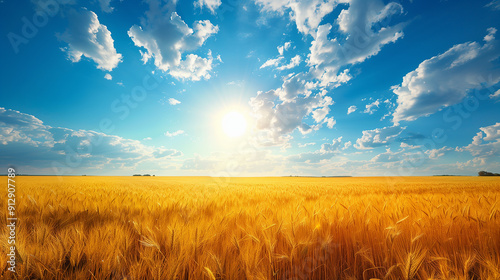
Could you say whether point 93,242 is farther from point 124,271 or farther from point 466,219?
point 466,219

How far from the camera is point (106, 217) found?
7.55 ft

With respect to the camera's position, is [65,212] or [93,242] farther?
[65,212]

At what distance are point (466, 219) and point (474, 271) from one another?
102 centimetres

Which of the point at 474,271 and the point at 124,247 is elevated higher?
the point at 124,247

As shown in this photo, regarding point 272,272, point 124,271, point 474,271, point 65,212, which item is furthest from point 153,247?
point 474,271

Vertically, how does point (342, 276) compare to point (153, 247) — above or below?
below

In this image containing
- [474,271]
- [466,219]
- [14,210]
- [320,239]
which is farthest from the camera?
[14,210]

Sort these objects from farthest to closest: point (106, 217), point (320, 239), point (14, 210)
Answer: point (14, 210) → point (106, 217) → point (320, 239)

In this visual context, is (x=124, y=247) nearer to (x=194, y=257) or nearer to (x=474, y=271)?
(x=194, y=257)

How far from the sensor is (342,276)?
1.24m

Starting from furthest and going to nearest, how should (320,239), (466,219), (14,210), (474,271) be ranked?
(14,210)
(466,219)
(320,239)
(474,271)

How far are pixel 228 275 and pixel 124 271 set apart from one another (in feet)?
2.14

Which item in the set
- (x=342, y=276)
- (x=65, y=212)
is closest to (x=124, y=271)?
(x=342, y=276)

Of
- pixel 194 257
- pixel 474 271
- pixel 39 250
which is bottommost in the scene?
pixel 474 271
